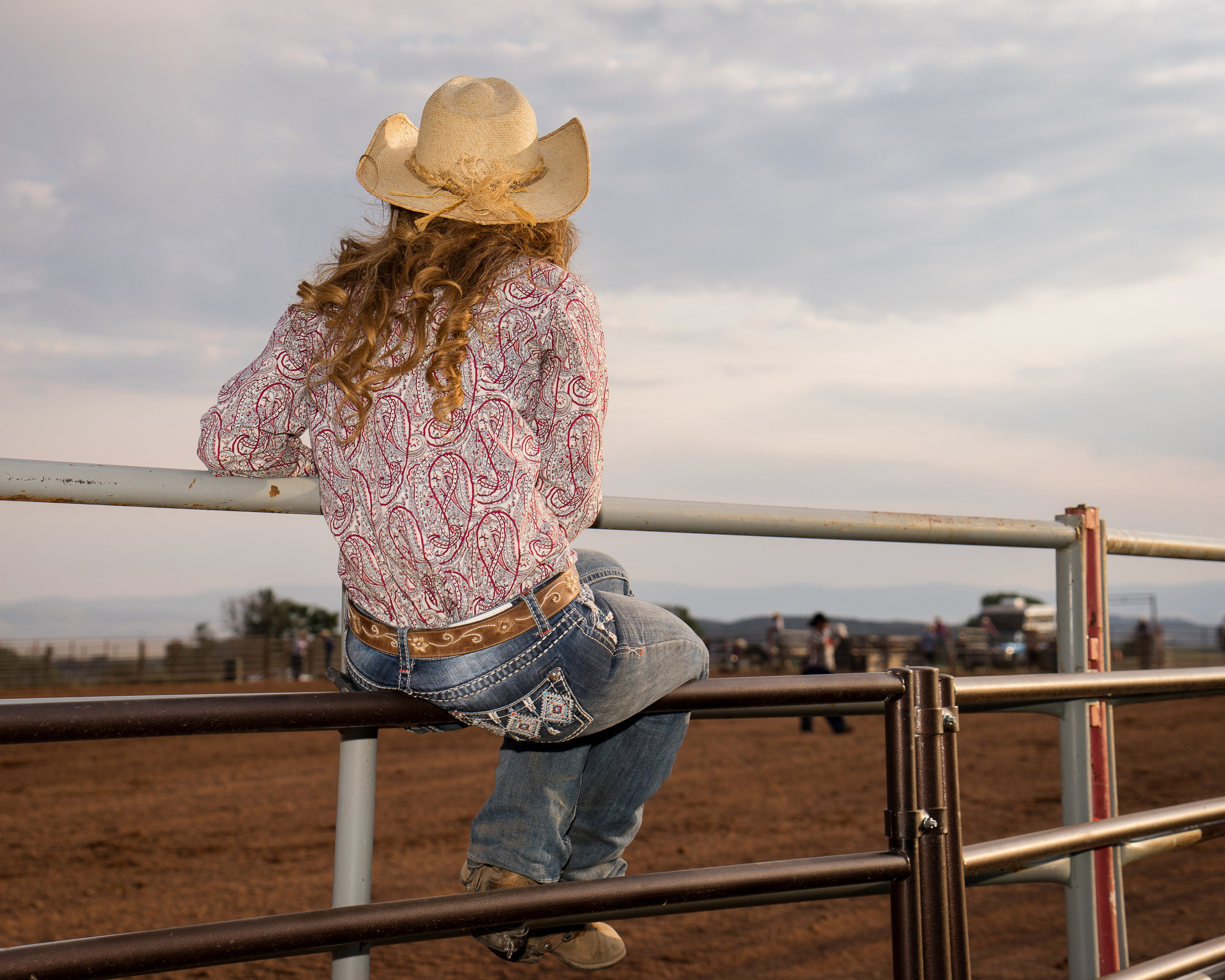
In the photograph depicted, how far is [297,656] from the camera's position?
30.2 metres

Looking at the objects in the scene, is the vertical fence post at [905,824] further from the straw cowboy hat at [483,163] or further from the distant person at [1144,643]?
the distant person at [1144,643]

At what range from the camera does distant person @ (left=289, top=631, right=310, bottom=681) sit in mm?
30094

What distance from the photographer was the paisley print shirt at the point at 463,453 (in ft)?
4.99

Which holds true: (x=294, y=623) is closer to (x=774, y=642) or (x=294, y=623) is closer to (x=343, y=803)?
(x=774, y=642)

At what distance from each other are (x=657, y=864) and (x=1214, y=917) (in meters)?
3.30

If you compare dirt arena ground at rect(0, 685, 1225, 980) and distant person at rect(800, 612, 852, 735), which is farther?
distant person at rect(800, 612, 852, 735)

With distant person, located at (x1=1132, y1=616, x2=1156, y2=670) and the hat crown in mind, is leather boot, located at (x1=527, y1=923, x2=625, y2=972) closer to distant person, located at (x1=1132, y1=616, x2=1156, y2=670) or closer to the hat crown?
the hat crown

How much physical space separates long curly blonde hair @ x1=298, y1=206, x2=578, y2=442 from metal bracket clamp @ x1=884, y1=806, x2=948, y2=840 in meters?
1.04

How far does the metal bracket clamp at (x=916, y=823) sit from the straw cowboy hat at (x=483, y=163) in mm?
1195

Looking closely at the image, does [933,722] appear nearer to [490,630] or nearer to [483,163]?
[490,630]

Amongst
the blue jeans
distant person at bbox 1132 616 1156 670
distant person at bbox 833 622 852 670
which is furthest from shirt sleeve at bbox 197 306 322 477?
distant person at bbox 1132 616 1156 670

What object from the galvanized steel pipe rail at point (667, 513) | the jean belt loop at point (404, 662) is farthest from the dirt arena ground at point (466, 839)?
the jean belt loop at point (404, 662)

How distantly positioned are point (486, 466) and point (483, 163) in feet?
1.85

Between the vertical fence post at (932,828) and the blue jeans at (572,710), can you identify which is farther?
the vertical fence post at (932,828)
